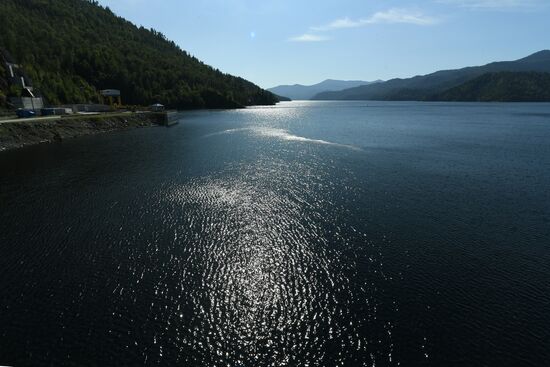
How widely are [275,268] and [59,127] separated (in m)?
113

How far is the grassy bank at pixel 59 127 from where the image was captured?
305 feet

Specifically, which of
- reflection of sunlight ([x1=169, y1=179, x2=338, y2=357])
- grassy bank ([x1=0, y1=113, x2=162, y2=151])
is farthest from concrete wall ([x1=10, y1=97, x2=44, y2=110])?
reflection of sunlight ([x1=169, y1=179, x2=338, y2=357])

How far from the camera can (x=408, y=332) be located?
72.8 feet

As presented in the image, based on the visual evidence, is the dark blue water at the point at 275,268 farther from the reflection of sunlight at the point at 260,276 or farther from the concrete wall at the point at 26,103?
the concrete wall at the point at 26,103

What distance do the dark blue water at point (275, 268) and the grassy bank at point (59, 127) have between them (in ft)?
122

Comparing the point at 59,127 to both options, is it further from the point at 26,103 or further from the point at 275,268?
the point at 275,268

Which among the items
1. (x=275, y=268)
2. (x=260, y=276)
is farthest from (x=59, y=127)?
(x=260, y=276)

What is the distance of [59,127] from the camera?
113750mm

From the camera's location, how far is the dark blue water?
20891mm

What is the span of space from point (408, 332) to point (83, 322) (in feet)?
70.2

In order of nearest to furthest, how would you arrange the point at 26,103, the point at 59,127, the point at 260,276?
1. the point at 260,276
2. the point at 59,127
3. the point at 26,103

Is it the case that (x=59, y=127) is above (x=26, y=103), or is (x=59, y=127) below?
below

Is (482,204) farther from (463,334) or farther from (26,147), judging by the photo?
(26,147)

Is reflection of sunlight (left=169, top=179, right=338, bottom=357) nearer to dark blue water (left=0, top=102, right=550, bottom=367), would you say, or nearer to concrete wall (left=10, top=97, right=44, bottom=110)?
dark blue water (left=0, top=102, right=550, bottom=367)
